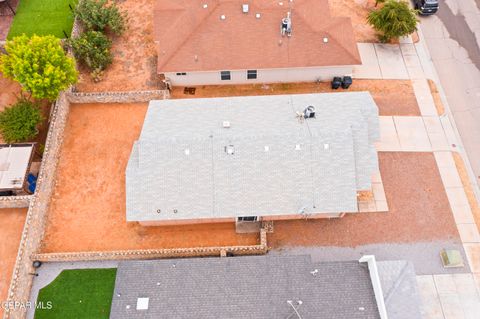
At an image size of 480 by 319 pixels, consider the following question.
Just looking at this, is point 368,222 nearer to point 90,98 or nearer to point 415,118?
point 415,118

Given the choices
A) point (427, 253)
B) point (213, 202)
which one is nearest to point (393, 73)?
point (427, 253)

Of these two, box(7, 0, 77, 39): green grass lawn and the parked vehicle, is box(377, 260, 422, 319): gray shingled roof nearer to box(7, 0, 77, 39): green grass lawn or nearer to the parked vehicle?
the parked vehicle

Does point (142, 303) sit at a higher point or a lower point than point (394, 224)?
lower

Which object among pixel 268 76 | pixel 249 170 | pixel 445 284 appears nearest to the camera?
pixel 445 284

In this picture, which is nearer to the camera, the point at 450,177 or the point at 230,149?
the point at 230,149

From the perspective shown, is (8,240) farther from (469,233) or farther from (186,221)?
(469,233)

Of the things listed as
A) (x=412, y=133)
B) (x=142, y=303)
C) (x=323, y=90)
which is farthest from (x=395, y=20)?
(x=142, y=303)

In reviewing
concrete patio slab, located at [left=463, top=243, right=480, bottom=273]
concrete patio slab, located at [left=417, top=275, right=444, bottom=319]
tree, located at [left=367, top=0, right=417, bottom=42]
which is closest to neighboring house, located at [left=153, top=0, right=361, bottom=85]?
tree, located at [left=367, top=0, right=417, bottom=42]
